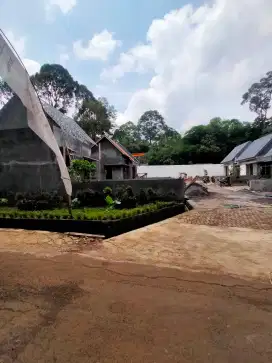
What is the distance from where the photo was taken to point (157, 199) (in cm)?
1142

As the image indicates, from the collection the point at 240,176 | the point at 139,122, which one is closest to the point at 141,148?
the point at 139,122

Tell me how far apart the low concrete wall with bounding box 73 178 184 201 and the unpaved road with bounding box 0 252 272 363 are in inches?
284

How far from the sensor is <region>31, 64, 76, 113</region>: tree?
38188 mm

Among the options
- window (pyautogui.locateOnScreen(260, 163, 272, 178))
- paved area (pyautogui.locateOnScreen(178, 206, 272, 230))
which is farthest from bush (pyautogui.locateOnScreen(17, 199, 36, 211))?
window (pyautogui.locateOnScreen(260, 163, 272, 178))

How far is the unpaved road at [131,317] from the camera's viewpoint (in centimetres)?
241

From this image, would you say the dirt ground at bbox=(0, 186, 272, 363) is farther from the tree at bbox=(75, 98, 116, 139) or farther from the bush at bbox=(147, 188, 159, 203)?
the tree at bbox=(75, 98, 116, 139)

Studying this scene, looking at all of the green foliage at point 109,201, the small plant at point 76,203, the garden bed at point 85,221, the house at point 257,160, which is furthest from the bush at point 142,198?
the house at point 257,160

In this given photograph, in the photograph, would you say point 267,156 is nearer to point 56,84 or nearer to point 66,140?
point 66,140

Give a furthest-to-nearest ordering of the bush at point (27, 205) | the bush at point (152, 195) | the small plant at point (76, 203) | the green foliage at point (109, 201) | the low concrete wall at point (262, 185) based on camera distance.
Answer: the low concrete wall at point (262, 185)
the bush at point (152, 195)
the small plant at point (76, 203)
the green foliage at point (109, 201)
the bush at point (27, 205)

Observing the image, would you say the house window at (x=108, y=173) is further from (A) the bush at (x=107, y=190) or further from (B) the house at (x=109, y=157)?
(A) the bush at (x=107, y=190)

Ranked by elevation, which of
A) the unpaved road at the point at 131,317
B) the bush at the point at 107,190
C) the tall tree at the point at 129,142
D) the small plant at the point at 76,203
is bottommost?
the unpaved road at the point at 131,317

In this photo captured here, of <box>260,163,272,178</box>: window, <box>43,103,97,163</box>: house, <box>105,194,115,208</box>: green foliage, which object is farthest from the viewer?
<box>260,163,272,178</box>: window

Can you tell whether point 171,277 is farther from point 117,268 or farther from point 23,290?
point 23,290

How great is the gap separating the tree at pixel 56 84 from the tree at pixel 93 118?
3.82 metres
